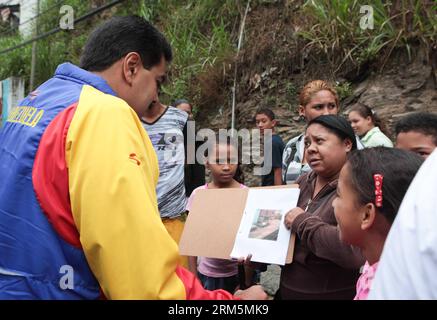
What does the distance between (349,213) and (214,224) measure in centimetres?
98

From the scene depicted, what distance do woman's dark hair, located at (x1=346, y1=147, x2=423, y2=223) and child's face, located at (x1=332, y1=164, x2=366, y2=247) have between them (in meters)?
0.02

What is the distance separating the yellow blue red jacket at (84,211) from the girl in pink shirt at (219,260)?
186cm

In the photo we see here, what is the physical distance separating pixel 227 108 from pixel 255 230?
6014mm

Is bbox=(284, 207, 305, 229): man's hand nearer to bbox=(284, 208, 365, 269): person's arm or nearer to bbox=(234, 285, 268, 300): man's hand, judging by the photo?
bbox=(284, 208, 365, 269): person's arm

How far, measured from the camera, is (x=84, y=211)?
1.24 metres

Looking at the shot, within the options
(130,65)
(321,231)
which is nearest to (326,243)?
(321,231)

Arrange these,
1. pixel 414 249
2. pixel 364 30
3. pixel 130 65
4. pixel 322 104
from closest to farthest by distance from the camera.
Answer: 1. pixel 414 249
2. pixel 130 65
3. pixel 322 104
4. pixel 364 30

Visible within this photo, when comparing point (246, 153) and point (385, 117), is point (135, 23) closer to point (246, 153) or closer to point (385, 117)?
point (385, 117)

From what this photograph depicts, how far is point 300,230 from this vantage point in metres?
2.22

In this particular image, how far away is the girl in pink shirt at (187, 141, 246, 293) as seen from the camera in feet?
10.9

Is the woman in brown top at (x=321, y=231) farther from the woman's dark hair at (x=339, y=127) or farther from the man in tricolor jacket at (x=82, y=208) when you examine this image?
the man in tricolor jacket at (x=82, y=208)

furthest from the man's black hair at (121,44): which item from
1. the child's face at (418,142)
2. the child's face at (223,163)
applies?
the child's face at (223,163)

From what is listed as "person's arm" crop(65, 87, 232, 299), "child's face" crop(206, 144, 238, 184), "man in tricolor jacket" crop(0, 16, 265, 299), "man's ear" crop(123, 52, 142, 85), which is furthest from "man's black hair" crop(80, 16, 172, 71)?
"child's face" crop(206, 144, 238, 184)

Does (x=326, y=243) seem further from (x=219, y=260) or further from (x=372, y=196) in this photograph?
(x=219, y=260)
